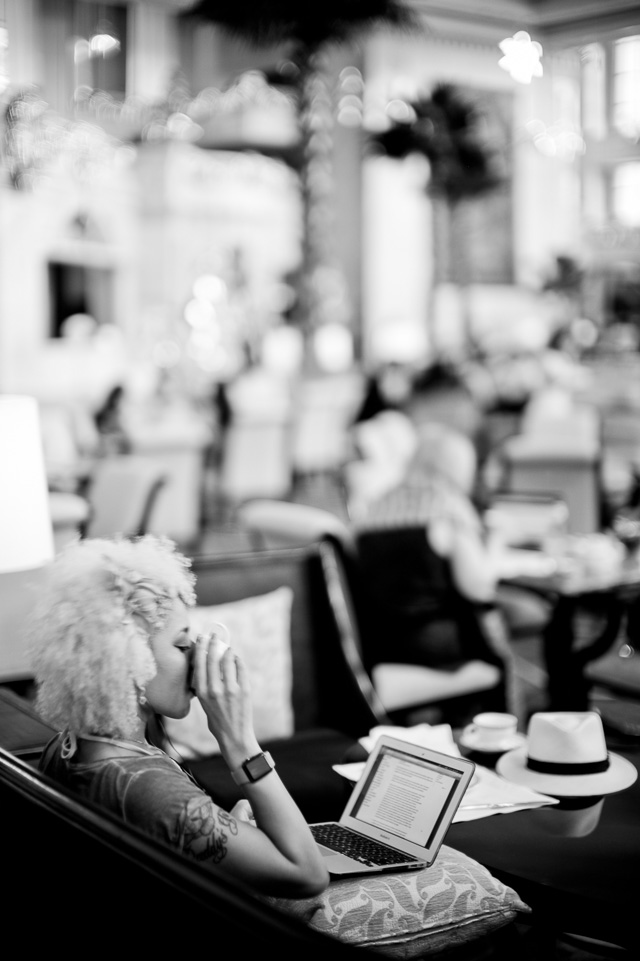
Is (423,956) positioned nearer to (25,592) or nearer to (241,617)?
(25,592)

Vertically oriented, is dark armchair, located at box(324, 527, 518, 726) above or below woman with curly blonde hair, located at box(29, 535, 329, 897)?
below

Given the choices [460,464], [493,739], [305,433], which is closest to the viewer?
[493,739]

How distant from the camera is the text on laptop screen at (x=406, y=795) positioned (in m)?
1.71

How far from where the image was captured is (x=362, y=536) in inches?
141

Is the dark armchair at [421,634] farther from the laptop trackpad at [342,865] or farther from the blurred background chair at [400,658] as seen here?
the laptop trackpad at [342,865]

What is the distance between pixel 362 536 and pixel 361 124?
1270 centimetres

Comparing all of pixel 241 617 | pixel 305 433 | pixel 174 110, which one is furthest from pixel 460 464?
pixel 174 110

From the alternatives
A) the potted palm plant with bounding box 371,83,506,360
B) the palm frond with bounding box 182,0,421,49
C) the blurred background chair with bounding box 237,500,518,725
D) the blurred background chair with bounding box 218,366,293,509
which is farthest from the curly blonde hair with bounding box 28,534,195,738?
the potted palm plant with bounding box 371,83,506,360

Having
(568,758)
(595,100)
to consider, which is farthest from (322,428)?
(595,100)

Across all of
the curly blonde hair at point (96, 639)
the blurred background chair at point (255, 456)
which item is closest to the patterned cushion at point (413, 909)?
the curly blonde hair at point (96, 639)

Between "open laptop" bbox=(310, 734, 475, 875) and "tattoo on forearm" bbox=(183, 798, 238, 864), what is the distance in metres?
0.31

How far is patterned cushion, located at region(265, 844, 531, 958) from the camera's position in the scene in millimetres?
1534

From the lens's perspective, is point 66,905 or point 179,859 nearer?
point 179,859

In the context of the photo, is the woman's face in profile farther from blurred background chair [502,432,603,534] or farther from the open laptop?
blurred background chair [502,432,603,534]
